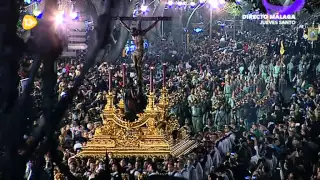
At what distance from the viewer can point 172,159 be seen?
386 cm

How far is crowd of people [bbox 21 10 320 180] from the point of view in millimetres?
3852

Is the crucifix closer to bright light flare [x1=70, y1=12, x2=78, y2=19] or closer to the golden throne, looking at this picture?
the golden throne

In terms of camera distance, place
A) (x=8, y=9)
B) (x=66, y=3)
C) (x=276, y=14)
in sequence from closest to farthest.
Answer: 1. (x=8, y=9)
2. (x=66, y=3)
3. (x=276, y=14)

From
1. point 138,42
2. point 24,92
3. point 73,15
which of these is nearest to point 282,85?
point 138,42

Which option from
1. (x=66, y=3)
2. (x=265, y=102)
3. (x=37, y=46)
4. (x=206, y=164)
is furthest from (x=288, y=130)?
(x=37, y=46)

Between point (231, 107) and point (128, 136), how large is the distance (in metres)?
0.88

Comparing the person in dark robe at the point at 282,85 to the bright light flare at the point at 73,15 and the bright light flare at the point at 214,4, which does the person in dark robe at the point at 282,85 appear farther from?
the bright light flare at the point at 73,15

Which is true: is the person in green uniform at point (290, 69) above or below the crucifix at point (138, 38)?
below

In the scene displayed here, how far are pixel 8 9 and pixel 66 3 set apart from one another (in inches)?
93.5

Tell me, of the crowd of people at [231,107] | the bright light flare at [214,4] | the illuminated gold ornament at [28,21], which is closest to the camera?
the illuminated gold ornament at [28,21]

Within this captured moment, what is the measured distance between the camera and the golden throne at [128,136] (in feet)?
12.7

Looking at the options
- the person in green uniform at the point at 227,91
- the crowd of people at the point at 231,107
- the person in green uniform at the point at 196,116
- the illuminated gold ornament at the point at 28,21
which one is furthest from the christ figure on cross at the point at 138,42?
the illuminated gold ornament at the point at 28,21

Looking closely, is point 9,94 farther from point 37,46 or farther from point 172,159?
point 172,159

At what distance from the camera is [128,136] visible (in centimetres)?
389
